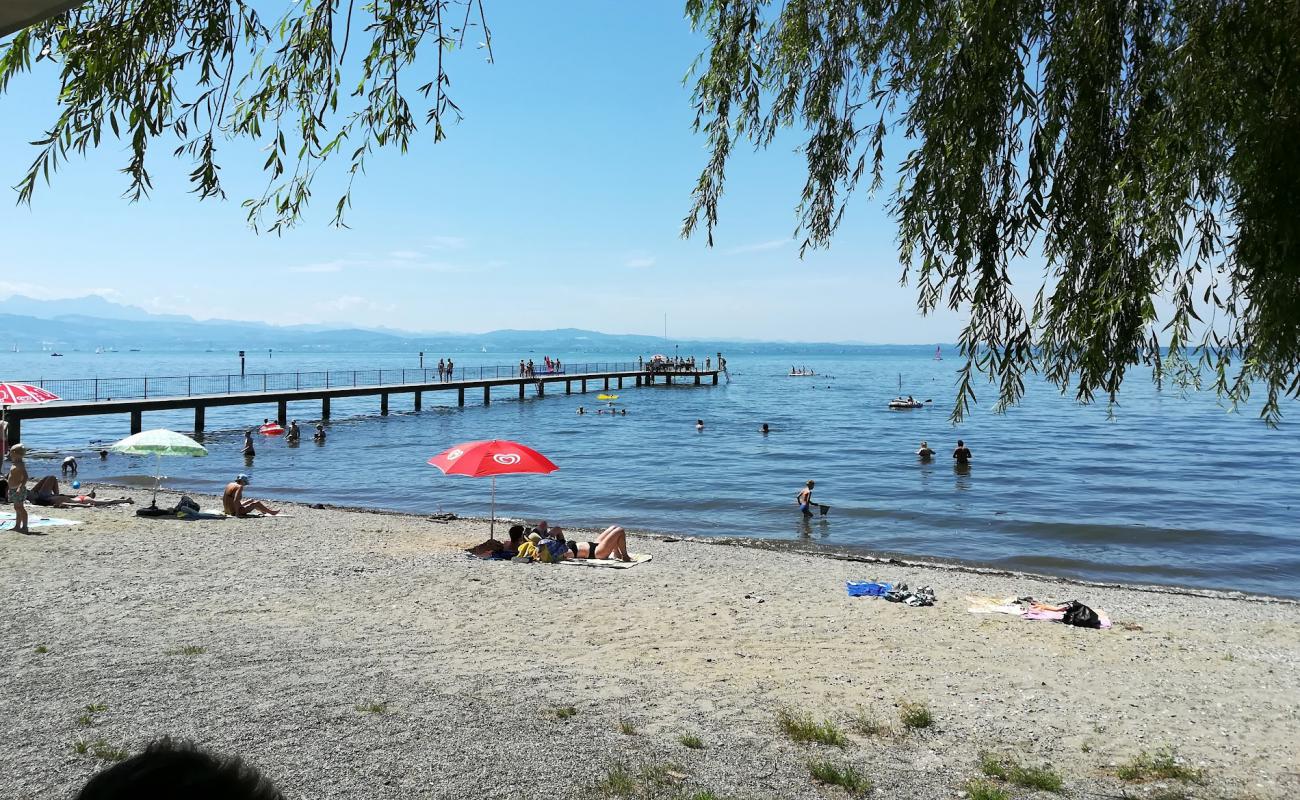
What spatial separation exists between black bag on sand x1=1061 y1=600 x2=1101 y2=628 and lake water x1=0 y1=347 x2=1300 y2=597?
453cm

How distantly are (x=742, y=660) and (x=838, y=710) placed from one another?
1.92 metres

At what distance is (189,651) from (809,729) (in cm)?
605

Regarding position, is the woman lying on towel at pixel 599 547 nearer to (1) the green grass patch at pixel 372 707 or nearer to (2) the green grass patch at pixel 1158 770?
(1) the green grass patch at pixel 372 707

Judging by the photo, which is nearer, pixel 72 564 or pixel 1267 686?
pixel 1267 686

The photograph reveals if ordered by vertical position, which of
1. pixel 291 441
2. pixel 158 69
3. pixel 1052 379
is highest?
pixel 158 69

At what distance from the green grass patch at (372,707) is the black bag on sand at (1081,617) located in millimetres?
9748

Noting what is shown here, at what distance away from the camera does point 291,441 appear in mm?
41250

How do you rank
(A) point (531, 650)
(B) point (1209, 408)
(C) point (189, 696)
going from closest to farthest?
(C) point (189, 696) < (A) point (531, 650) < (B) point (1209, 408)

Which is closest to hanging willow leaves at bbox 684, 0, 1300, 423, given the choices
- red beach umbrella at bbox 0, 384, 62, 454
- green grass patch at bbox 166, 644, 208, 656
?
green grass patch at bbox 166, 644, 208, 656

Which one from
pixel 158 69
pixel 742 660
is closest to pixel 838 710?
pixel 742 660

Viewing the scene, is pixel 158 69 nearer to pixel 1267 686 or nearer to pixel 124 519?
pixel 1267 686

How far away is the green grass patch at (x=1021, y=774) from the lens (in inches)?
235

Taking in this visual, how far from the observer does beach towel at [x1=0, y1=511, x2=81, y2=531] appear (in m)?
15.9

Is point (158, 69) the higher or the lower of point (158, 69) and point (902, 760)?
the higher
